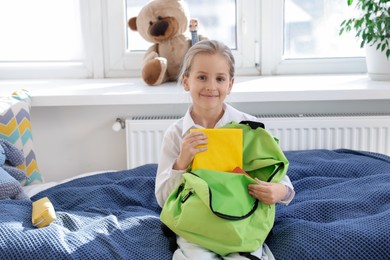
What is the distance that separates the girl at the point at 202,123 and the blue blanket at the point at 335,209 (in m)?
0.07

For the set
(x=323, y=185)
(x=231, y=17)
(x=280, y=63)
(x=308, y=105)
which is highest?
(x=231, y=17)

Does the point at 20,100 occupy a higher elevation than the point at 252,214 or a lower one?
higher

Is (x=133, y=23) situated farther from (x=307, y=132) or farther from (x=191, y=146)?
(x=191, y=146)

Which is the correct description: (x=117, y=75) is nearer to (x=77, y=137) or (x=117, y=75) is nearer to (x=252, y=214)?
(x=77, y=137)

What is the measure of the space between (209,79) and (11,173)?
0.75 meters

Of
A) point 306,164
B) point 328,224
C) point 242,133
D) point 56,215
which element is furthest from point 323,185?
point 56,215

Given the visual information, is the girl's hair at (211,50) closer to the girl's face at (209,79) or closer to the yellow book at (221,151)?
the girl's face at (209,79)

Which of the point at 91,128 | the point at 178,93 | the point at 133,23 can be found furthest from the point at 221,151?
the point at 133,23

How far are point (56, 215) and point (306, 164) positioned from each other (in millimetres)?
859

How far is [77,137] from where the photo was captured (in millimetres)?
2131

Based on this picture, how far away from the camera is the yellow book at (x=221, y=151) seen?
1247 millimetres

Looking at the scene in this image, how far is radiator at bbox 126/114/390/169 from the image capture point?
2.03 meters

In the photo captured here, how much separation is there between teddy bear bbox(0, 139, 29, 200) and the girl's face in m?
0.62

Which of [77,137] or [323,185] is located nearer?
[323,185]
